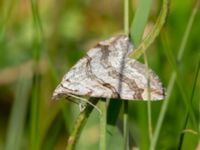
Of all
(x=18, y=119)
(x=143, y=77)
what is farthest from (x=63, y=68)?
(x=143, y=77)

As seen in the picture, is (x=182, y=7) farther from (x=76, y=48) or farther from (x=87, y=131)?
(x=87, y=131)

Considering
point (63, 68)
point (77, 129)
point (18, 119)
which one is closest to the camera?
point (77, 129)

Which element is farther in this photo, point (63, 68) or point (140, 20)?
point (63, 68)

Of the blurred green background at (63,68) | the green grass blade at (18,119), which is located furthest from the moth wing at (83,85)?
the green grass blade at (18,119)

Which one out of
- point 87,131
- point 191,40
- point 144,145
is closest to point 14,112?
point 87,131

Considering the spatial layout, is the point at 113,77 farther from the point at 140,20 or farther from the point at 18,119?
the point at 18,119

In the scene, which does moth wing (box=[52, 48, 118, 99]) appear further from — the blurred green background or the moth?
the blurred green background
